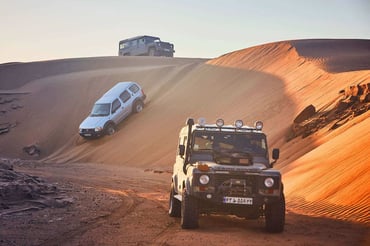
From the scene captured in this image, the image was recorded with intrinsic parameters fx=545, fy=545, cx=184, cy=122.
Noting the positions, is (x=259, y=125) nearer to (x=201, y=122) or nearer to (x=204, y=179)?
(x=201, y=122)

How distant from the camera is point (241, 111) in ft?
103

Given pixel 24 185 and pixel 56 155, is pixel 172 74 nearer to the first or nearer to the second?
pixel 56 155

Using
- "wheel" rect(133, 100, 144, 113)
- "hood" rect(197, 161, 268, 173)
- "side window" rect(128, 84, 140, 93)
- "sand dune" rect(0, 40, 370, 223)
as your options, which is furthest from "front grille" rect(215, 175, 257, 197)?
"wheel" rect(133, 100, 144, 113)


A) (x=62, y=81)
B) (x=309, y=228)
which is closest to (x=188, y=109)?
(x=62, y=81)

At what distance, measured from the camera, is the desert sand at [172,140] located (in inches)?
408

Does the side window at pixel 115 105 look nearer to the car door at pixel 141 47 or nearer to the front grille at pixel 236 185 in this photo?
the car door at pixel 141 47

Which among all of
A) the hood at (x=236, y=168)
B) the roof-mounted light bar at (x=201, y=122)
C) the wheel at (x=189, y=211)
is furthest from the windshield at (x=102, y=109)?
the hood at (x=236, y=168)

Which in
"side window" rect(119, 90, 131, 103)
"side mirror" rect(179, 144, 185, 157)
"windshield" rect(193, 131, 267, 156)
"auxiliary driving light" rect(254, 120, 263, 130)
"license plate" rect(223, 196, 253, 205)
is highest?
"side window" rect(119, 90, 131, 103)

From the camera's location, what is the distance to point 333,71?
102 ft

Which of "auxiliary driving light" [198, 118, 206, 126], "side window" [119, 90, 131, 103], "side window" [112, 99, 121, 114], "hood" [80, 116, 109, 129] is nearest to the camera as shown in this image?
"auxiliary driving light" [198, 118, 206, 126]

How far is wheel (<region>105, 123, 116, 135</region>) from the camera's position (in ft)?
116

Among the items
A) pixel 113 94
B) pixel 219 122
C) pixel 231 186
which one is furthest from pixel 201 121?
pixel 113 94

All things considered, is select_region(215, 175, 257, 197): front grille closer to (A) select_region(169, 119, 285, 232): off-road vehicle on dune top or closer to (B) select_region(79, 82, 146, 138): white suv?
(A) select_region(169, 119, 285, 232): off-road vehicle on dune top

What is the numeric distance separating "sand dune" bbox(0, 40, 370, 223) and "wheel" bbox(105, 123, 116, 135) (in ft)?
2.05
